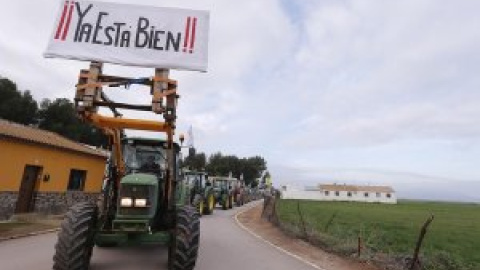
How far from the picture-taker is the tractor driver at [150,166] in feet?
38.0

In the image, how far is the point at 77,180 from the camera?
89.7 feet

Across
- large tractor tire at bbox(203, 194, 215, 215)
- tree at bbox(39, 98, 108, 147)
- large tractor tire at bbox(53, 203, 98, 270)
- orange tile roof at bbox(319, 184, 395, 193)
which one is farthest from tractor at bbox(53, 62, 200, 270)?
orange tile roof at bbox(319, 184, 395, 193)

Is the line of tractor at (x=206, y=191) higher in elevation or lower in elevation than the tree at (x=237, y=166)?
lower

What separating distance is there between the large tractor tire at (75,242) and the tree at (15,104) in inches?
1718

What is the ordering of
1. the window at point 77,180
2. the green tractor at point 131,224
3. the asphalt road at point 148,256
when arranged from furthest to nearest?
1. the window at point 77,180
2. the asphalt road at point 148,256
3. the green tractor at point 131,224

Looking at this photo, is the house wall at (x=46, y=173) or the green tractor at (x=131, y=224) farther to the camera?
the house wall at (x=46, y=173)

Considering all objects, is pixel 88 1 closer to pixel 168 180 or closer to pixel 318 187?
pixel 168 180

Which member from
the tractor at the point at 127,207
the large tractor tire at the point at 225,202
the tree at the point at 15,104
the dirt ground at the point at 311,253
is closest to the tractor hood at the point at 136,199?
the tractor at the point at 127,207

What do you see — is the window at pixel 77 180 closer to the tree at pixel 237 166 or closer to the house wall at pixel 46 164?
the house wall at pixel 46 164

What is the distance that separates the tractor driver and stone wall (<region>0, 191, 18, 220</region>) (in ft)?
36.1

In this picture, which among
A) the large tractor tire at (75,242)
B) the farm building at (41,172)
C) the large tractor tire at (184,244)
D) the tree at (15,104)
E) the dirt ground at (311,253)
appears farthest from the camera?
the tree at (15,104)

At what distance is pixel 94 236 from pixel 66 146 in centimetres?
1700

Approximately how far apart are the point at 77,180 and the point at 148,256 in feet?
56.7

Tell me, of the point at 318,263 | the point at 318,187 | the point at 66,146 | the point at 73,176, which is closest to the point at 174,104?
the point at 318,263
